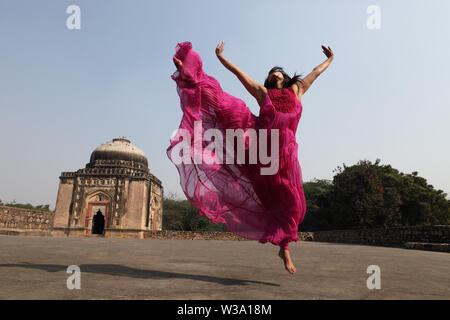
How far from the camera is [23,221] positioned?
19750 mm

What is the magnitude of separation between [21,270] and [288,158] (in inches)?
116

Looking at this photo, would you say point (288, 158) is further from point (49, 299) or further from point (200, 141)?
point (49, 299)

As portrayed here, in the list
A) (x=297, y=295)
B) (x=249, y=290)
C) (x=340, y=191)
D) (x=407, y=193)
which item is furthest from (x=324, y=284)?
(x=407, y=193)

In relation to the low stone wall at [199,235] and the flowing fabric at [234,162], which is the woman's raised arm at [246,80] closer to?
the flowing fabric at [234,162]

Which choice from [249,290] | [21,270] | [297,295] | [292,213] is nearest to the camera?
[297,295]

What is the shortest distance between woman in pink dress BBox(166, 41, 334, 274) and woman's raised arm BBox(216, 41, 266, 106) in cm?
1

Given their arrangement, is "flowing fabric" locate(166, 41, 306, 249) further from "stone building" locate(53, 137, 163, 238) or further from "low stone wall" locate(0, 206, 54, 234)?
"stone building" locate(53, 137, 163, 238)

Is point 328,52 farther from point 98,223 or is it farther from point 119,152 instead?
point 119,152

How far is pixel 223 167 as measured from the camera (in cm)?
357

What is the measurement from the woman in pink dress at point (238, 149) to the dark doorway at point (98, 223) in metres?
25.1

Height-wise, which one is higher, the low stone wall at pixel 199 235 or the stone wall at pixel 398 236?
the stone wall at pixel 398 236

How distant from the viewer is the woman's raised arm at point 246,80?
3.50 metres

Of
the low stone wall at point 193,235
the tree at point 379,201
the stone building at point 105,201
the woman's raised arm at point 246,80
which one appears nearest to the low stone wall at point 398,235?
the tree at point 379,201

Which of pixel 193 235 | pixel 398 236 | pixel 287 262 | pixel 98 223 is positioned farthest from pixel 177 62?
pixel 98 223
